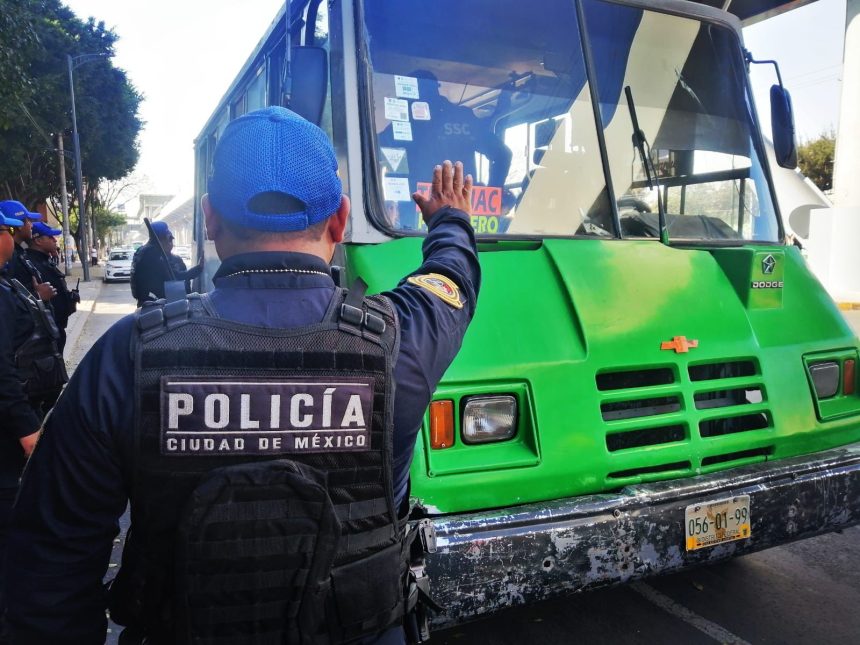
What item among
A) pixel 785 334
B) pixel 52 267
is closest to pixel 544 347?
pixel 785 334

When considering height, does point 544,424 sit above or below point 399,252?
below

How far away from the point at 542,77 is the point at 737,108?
4.11ft

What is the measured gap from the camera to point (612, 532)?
2516 mm

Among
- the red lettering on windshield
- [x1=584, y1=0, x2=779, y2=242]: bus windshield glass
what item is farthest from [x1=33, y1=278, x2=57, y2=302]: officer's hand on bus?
[x1=584, y1=0, x2=779, y2=242]: bus windshield glass

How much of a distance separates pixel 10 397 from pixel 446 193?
2.08m

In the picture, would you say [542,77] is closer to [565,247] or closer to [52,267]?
[565,247]

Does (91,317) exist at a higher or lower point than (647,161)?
lower

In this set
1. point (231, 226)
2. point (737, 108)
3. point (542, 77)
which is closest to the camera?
point (231, 226)

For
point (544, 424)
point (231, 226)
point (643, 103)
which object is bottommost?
point (544, 424)

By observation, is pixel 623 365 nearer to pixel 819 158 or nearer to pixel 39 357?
pixel 39 357

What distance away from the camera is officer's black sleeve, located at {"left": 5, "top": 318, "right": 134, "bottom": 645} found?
1307 millimetres

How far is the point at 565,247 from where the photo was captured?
10.3ft

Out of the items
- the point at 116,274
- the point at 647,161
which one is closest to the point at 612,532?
the point at 647,161

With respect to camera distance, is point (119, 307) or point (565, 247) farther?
point (119, 307)
